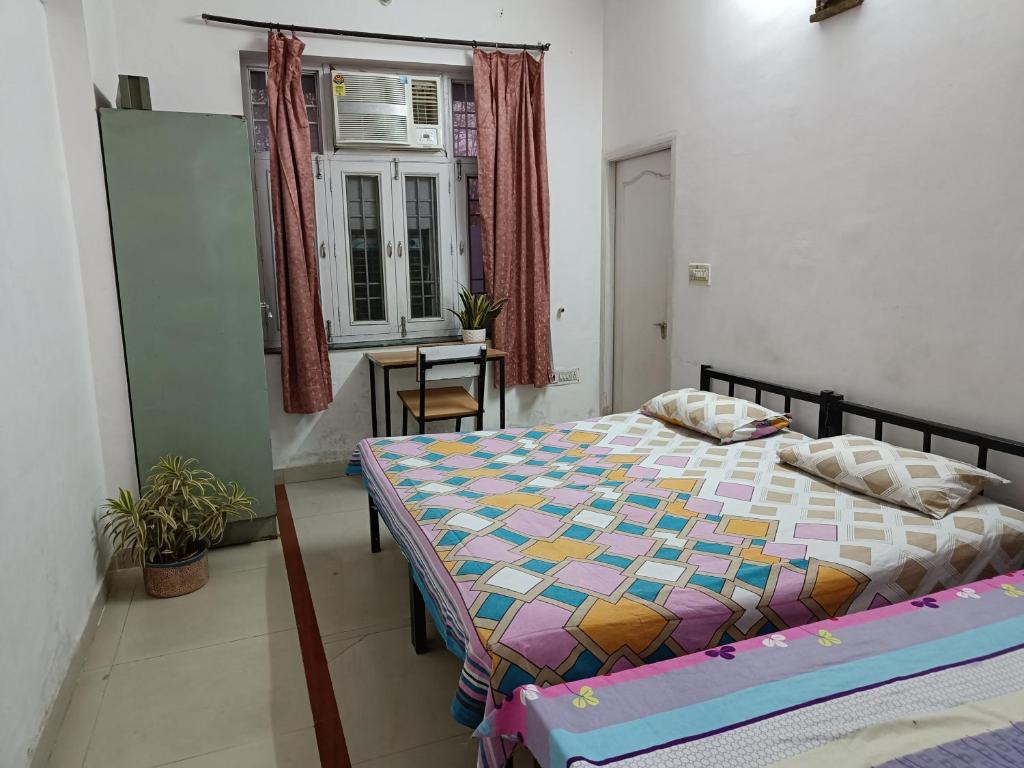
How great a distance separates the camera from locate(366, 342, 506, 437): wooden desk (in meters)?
4.09

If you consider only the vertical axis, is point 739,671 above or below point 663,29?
below

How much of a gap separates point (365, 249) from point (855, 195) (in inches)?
114

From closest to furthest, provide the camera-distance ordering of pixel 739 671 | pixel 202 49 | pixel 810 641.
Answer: pixel 739 671 → pixel 810 641 → pixel 202 49

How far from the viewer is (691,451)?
2.91 meters

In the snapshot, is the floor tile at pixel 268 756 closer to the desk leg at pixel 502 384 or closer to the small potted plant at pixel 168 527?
the small potted plant at pixel 168 527

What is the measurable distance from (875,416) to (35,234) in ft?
10.4

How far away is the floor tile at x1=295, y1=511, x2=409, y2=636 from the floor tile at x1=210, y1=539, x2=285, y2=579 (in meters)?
Result: 0.13

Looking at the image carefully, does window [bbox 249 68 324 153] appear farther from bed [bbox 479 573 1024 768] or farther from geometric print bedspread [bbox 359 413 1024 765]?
bed [bbox 479 573 1024 768]

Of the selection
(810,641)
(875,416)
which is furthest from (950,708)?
(875,416)

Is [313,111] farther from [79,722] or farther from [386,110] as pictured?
[79,722]

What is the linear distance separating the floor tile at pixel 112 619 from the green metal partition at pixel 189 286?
0.49m

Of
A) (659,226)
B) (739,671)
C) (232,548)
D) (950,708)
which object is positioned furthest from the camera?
(659,226)

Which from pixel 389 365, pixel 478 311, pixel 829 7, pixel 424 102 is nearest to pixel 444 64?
pixel 424 102

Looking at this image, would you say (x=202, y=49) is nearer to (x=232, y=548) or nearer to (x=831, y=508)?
(x=232, y=548)
